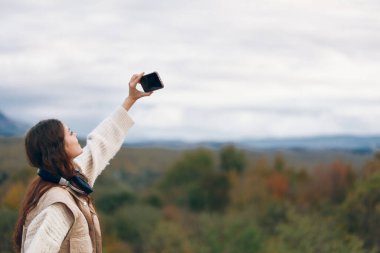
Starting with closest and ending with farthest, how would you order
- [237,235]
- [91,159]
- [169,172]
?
[91,159], [237,235], [169,172]

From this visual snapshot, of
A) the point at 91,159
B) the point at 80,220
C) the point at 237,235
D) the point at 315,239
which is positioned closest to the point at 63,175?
the point at 80,220

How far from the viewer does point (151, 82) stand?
4.12 meters

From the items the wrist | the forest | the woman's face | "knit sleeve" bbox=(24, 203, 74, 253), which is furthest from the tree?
"knit sleeve" bbox=(24, 203, 74, 253)

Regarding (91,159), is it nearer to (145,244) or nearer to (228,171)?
(145,244)

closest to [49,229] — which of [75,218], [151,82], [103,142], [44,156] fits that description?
[75,218]

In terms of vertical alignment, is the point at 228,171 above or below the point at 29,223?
below

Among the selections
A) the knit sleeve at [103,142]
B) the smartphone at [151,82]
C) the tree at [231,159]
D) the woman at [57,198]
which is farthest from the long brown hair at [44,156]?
the tree at [231,159]

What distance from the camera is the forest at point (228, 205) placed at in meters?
49.3

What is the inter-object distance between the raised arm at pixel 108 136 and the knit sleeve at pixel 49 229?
67 cm

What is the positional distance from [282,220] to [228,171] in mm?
24676

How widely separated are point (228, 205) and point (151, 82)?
68.0m

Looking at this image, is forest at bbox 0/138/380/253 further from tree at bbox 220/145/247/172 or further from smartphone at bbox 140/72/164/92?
smartphone at bbox 140/72/164/92

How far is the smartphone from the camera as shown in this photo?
4.07 meters

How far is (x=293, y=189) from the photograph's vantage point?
2913 inches
